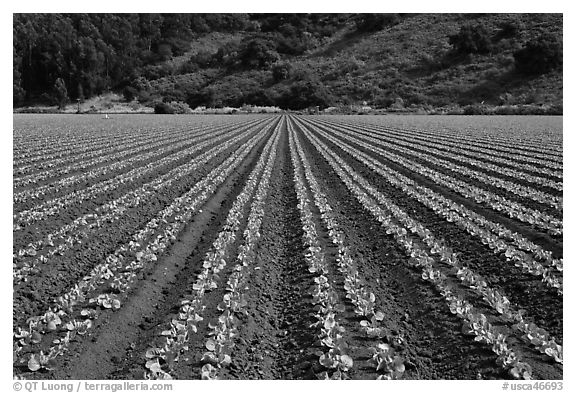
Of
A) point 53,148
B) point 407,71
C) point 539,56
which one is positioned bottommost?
point 53,148

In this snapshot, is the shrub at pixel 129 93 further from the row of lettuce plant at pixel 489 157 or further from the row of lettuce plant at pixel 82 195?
the row of lettuce plant at pixel 82 195

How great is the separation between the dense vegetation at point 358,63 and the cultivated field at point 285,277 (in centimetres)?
3540

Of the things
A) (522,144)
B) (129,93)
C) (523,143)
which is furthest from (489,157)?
(129,93)

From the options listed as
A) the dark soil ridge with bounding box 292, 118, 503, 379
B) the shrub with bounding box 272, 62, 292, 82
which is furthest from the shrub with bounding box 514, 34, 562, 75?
the dark soil ridge with bounding box 292, 118, 503, 379

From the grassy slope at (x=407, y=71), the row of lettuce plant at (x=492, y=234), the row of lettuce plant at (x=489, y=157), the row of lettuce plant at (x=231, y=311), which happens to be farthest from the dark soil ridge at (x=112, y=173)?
the grassy slope at (x=407, y=71)

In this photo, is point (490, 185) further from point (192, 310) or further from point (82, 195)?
point (82, 195)

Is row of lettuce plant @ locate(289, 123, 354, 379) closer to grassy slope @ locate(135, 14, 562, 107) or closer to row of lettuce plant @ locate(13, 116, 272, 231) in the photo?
row of lettuce plant @ locate(13, 116, 272, 231)

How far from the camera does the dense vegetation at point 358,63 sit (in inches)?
2158

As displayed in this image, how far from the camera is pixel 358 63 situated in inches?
2990

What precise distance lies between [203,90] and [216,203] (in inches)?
2565

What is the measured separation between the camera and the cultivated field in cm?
525

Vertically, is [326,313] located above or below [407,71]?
below

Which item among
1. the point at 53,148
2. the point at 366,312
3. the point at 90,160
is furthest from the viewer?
the point at 53,148

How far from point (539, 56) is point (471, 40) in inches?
512
